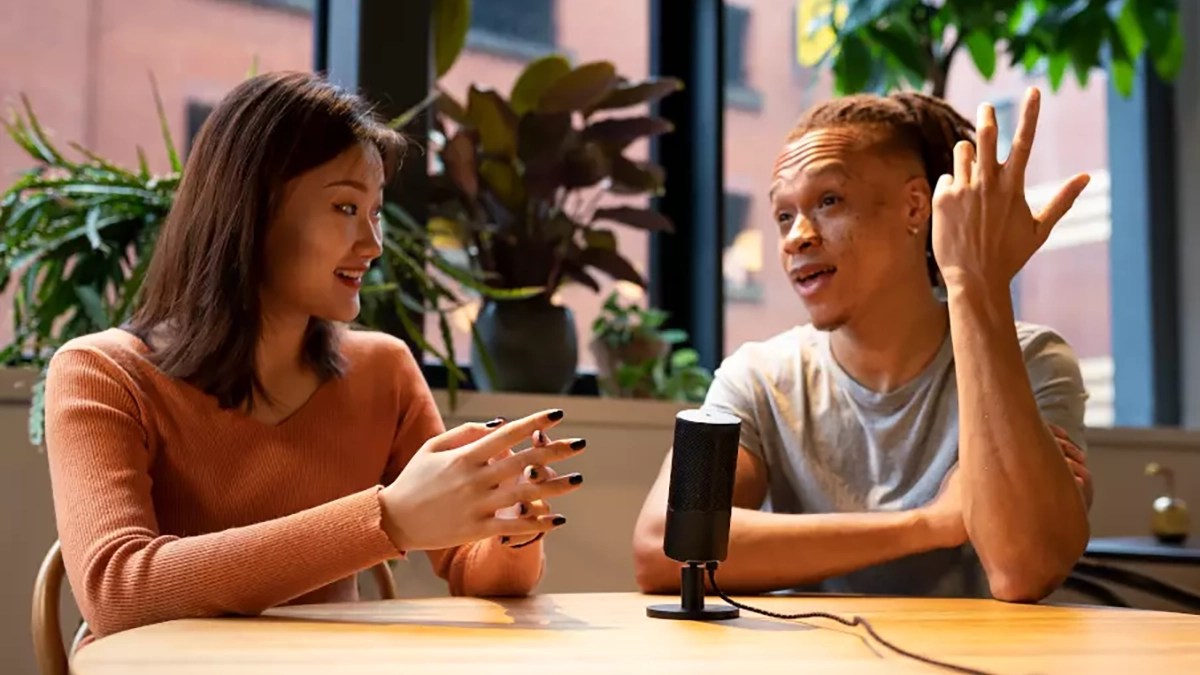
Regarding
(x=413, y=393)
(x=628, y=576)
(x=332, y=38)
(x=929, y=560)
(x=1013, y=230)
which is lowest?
(x=628, y=576)

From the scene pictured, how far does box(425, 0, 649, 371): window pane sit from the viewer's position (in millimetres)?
2994

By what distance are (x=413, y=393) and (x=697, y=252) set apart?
1.53m

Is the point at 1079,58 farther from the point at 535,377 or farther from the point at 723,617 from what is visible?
the point at 723,617

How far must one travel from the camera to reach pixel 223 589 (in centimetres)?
130

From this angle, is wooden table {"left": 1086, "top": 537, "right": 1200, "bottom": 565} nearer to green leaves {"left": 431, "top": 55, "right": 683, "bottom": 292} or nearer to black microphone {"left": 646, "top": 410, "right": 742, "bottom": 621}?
green leaves {"left": 431, "top": 55, "right": 683, "bottom": 292}

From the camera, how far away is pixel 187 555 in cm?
132

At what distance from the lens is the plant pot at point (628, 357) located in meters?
2.78

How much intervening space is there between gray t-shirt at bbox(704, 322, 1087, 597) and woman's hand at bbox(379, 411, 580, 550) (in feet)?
2.14

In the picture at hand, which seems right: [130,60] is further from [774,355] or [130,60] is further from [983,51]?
[983,51]

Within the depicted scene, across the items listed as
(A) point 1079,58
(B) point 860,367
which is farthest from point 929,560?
(A) point 1079,58

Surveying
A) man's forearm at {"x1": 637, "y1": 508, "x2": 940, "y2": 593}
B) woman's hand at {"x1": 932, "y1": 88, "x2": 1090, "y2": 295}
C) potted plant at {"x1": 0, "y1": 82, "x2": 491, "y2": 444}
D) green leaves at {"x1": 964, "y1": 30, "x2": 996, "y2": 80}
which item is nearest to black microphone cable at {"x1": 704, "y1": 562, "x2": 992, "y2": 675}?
man's forearm at {"x1": 637, "y1": 508, "x2": 940, "y2": 593}

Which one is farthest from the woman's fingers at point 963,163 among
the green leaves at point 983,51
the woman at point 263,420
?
the green leaves at point 983,51

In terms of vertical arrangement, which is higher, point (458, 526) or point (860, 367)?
point (860, 367)

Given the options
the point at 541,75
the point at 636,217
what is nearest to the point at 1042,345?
the point at 636,217
